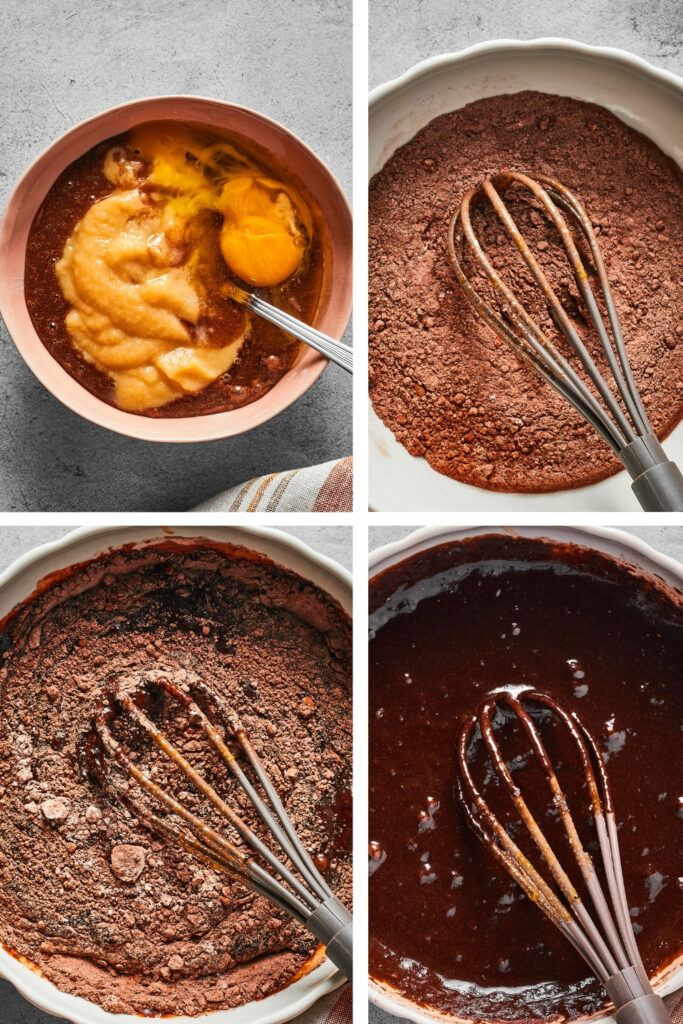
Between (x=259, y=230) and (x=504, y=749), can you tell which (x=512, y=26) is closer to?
(x=259, y=230)

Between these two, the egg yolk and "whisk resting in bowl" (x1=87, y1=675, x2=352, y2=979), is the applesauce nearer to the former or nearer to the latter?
the egg yolk

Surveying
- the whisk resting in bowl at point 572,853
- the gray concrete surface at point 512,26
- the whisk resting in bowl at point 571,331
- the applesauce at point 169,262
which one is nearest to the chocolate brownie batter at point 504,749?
the whisk resting in bowl at point 572,853

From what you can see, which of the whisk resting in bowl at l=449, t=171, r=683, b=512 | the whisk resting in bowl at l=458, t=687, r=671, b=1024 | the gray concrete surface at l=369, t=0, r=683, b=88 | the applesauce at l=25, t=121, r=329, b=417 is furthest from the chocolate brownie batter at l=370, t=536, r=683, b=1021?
the gray concrete surface at l=369, t=0, r=683, b=88

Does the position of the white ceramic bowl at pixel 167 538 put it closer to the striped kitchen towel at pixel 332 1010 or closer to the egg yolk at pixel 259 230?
the striped kitchen towel at pixel 332 1010

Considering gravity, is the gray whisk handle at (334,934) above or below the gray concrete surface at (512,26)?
below

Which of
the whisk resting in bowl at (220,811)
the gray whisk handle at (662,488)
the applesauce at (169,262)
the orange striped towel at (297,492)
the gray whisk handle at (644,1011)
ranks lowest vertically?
the gray whisk handle at (644,1011)

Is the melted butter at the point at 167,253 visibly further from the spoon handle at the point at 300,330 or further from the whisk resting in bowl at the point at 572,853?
the whisk resting in bowl at the point at 572,853

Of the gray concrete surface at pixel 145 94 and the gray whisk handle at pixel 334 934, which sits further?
the gray concrete surface at pixel 145 94
